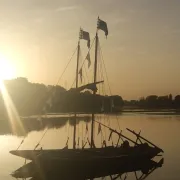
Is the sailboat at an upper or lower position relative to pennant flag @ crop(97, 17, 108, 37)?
lower

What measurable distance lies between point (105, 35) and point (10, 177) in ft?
75.9

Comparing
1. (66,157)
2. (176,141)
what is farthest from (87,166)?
(176,141)

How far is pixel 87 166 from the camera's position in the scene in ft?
180

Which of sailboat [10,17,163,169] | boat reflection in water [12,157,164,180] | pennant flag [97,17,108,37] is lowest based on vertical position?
boat reflection in water [12,157,164,180]

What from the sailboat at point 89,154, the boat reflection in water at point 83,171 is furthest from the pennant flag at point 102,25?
the boat reflection in water at point 83,171

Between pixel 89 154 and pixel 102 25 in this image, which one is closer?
pixel 89 154

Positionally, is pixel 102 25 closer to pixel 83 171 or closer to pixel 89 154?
pixel 89 154

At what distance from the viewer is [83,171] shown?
54.9 m

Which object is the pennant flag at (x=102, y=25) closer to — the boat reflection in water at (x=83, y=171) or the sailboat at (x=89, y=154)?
the sailboat at (x=89, y=154)

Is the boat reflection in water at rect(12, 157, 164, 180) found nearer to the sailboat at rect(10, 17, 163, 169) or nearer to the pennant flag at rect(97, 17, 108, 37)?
the sailboat at rect(10, 17, 163, 169)

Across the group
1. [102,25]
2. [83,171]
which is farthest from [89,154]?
[102,25]

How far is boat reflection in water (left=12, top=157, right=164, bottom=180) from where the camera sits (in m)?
51.8

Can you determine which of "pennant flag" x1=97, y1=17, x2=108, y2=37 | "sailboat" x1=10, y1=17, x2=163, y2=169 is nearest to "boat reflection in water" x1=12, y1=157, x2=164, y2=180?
"sailboat" x1=10, y1=17, x2=163, y2=169

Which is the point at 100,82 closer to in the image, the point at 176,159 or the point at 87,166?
the point at 87,166
